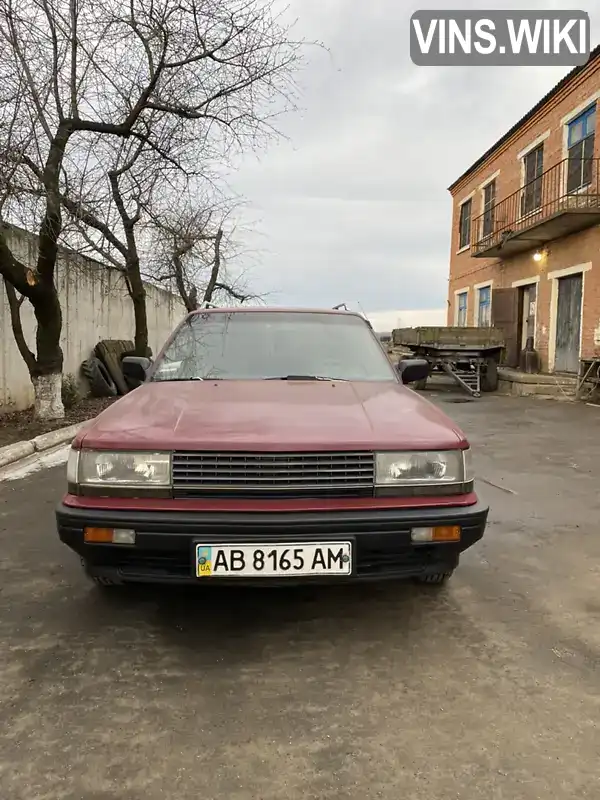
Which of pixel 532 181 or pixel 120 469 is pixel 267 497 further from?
pixel 532 181

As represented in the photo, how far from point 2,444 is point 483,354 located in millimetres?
11515

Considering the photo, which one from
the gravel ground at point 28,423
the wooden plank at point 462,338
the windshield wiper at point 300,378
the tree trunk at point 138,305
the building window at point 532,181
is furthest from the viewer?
the building window at point 532,181

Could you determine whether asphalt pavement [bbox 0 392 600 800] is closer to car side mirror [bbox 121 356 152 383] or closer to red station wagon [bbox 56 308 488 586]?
red station wagon [bbox 56 308 488 586]

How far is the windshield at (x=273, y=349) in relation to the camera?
11.9ft

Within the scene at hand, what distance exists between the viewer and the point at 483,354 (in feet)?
48.7

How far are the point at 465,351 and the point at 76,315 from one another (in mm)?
9158

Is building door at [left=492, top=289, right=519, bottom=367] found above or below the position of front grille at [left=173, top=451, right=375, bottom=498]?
above

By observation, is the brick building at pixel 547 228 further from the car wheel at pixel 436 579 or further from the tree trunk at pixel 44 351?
the car wheel at pixel 436 579

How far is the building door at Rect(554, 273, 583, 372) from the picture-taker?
14953 millimetres

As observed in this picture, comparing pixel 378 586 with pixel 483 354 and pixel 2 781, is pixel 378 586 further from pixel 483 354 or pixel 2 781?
pixel 483 354

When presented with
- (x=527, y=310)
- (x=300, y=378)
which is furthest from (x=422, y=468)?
(x=527, y=310)

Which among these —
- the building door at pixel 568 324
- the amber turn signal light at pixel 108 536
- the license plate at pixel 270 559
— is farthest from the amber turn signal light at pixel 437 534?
the building door at pixel 568 324

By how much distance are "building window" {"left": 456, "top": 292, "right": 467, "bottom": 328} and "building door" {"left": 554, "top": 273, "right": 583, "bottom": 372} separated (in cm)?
773

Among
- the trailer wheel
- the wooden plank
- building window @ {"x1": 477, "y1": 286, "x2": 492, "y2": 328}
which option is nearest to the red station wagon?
the wooden plank
